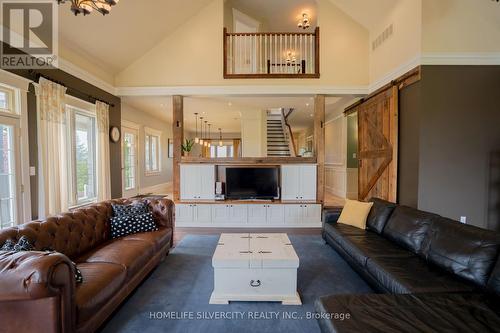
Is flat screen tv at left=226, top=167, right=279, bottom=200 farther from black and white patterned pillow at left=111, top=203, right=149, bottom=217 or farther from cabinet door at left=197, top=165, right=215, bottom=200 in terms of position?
black and white patterned pillow at left=111, top=203, right=149, bottom=217

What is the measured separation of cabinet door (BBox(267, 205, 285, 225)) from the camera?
5.26 m

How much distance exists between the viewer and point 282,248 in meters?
2.73

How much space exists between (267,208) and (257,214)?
250 mm

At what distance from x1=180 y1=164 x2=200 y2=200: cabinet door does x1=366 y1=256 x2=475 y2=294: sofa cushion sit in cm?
390

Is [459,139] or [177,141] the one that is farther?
[177,141]

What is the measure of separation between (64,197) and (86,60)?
2.56m

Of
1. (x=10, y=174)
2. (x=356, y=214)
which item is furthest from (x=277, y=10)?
(x=10, y=174)

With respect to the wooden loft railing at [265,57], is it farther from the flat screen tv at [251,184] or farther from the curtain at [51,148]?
the curtain at [51,148]

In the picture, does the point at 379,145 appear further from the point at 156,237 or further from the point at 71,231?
the point at 71,231

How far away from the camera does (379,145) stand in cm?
497

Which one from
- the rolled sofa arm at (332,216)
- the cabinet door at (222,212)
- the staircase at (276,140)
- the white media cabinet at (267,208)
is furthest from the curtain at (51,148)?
the staircase at (276,140)

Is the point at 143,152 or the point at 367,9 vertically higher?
the point at 367,9

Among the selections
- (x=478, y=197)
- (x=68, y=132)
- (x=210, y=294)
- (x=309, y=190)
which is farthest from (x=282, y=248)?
(x=68, y=132)

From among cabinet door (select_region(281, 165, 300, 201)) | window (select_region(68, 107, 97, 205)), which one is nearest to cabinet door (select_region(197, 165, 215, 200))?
cabinet door (select_region(281, 165, 300, 201))
